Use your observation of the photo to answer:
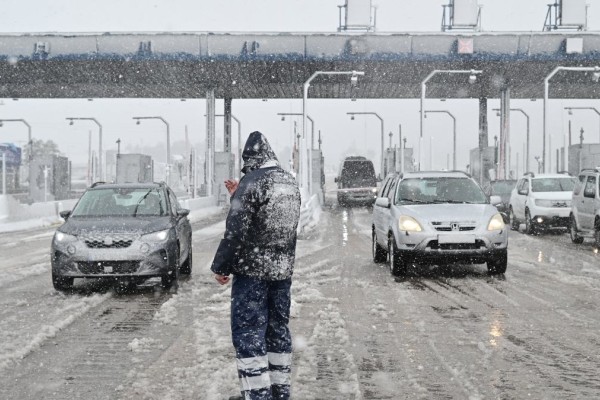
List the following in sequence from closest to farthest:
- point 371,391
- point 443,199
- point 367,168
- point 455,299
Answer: point 371,391 → point 455,299 → point 443,199 → point 367,168

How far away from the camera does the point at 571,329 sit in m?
7.99

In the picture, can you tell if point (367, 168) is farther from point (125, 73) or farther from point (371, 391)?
point (371, 391)

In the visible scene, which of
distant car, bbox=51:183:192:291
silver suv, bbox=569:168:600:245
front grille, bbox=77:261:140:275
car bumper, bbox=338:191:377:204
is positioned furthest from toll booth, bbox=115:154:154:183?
front grille, bbox=77:261:140:275

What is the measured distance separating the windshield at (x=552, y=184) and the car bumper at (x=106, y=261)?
52.4 feet

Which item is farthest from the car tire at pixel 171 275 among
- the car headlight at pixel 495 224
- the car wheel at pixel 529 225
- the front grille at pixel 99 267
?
the car wheel at pixel 529 225

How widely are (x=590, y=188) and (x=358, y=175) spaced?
98.9 feet

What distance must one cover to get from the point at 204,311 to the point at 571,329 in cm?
390

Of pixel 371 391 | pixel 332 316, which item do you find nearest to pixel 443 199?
pixel 332 316

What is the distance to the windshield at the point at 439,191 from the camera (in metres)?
13.4


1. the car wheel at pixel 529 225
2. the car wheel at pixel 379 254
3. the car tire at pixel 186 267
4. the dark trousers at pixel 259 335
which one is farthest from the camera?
the car wheel at pixel 529 225

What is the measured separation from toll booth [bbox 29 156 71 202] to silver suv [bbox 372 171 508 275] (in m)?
35.1

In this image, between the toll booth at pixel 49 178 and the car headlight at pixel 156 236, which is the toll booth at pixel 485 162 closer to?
the toll booth at pixel 49 178

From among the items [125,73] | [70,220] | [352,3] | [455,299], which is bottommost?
[455,299]

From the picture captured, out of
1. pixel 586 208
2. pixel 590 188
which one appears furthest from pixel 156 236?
pixel 586 208
